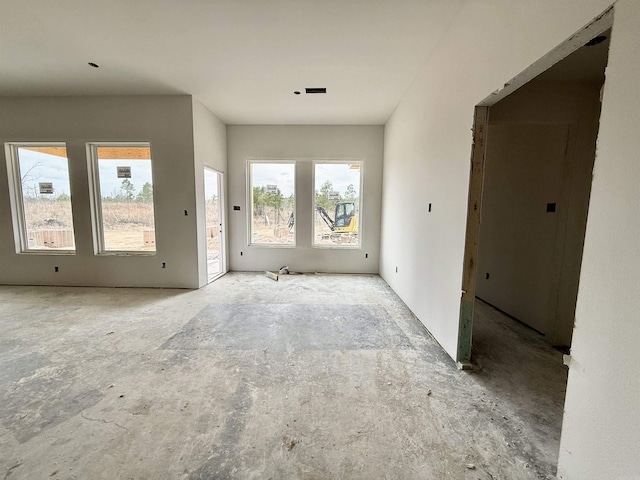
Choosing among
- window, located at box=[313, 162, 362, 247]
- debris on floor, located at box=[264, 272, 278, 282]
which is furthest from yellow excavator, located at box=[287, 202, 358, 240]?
debris on floor, located at box=[264, 272, 278, 282]

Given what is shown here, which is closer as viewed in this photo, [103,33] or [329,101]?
[103,33]

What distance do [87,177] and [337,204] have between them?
13.6 feet

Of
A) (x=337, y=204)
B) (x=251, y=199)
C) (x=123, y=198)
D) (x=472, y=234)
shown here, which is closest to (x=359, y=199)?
(x=337, y=204)

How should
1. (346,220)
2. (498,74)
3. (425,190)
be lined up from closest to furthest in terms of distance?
1. (498,74)
2. (425,190)
3. (346,220)

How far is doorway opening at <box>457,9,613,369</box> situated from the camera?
211 cm

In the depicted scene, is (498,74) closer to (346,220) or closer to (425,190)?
(425,190)

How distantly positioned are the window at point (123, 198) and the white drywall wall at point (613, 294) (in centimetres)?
481

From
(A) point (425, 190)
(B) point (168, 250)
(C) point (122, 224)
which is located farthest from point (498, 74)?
(C) point (122, 224)

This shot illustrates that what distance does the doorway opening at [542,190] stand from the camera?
2.11 metres

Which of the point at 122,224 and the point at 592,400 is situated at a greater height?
the point at 122,224

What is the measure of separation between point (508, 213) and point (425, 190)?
50.6 inches

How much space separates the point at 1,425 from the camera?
1549 mm

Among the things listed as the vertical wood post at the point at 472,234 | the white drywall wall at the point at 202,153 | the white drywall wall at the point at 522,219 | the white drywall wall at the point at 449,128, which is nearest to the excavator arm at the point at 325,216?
the white drywall wall at the point at 449,128

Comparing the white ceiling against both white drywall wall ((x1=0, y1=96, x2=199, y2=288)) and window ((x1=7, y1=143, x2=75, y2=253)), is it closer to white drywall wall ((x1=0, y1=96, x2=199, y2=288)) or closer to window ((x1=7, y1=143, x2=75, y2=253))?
white drywall wall ((x1=0, y1=96, x2=199, y2=288))
